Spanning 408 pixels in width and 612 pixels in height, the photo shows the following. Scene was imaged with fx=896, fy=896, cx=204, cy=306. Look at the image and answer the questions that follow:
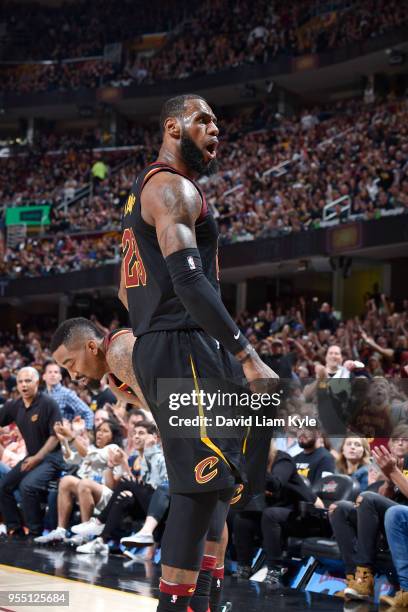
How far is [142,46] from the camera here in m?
36.3

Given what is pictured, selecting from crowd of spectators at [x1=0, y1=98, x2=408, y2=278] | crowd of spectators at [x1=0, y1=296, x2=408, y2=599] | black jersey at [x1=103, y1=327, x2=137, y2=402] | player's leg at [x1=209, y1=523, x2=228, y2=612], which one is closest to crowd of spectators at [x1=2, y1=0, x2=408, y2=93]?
crowd of spectators at [x1=0, y1=98, x2=408, y2=278]

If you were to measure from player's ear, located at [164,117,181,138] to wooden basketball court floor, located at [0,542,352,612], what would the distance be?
8.78 ft

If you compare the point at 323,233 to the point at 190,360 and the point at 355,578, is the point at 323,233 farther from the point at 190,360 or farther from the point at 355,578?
the point at 190,360

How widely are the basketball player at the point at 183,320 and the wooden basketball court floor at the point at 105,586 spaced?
1764mm

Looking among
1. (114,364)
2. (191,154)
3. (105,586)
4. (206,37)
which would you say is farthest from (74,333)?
(206,37)

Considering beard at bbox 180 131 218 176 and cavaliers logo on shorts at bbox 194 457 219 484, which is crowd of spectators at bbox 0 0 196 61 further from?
cavaliers logo on shorts at bbox 194 457 219 484

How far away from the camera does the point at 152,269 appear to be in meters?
3.54

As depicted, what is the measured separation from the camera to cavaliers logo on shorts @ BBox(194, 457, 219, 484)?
327cm

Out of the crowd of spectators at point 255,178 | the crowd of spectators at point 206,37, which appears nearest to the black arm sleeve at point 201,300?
the crowd of spectators at point 255,178

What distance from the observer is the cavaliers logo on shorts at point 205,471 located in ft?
10.7

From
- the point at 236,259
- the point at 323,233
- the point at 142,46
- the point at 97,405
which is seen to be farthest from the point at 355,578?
the point at 142,46

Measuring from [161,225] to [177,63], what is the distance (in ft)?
103

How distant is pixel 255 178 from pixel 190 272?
23198 millimetres

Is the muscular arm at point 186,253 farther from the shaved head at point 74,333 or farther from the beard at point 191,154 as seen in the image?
the shaved head at point 74,333
